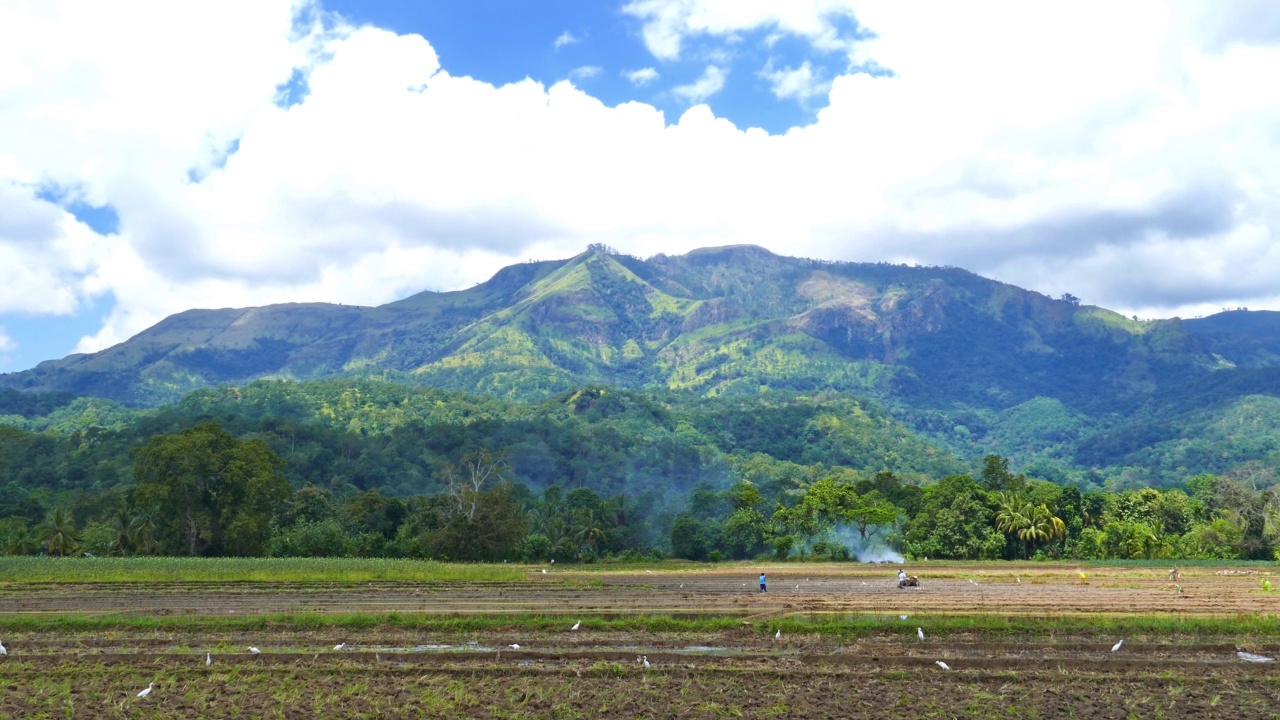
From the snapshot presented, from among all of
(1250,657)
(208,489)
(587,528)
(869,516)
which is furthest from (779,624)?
(869,516)

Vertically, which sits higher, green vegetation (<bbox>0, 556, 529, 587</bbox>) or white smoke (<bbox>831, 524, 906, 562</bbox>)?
green vegetation (<bbox>0, 556, 529, 587</bbox>)

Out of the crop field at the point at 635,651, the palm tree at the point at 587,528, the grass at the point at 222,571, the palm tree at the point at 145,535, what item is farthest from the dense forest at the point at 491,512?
the crop field at the point at 635,651

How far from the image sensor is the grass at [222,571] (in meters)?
52.1

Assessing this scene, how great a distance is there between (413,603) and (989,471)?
288 feet

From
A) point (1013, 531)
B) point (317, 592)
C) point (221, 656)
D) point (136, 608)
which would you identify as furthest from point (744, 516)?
point (221, 656)

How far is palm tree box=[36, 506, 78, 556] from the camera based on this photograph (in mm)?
72688

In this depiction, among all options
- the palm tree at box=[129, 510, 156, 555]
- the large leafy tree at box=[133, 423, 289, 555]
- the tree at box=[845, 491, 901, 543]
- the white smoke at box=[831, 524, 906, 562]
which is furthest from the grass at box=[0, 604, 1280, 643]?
the tree at box=[845, 491, 901, 543]

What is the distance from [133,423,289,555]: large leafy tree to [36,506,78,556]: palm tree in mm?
8112

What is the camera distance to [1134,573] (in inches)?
2420

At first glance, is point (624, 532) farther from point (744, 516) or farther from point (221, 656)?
point (221, 656)

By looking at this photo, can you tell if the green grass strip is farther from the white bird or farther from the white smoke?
the white smoke

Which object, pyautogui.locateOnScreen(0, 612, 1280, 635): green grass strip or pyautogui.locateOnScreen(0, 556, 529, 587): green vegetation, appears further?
pyautogui.locateOnScreen(0, 556, 529, 587): green vegetation

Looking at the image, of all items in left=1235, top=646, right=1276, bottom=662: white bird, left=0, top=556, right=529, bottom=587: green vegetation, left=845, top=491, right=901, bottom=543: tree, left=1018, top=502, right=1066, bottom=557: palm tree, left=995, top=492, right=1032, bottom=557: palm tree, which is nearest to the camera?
left=1235, top=646, right=1276, bottom=662: white bird

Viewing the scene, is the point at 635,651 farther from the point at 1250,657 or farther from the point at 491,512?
the point at 491,512
